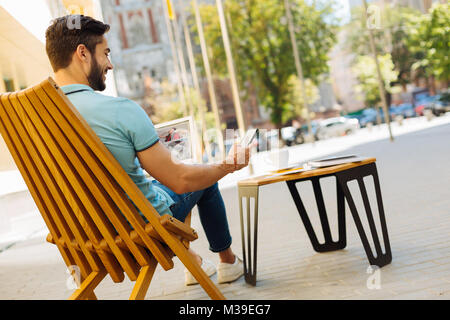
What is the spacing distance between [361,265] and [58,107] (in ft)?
6.86

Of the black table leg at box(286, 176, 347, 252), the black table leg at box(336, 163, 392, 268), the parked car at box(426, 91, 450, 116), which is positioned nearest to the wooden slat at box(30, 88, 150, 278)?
the black table leg at box(336, 163, 392, 268)

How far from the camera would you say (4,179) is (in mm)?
9305

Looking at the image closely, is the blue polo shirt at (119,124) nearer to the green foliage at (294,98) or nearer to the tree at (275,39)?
the tree at (275,39)

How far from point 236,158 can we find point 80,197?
0.70 m

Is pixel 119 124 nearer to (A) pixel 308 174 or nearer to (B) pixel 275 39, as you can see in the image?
(A) pixel 308 174

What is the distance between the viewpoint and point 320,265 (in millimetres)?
3746

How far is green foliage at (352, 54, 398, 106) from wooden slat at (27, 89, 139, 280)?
47926 millimetres

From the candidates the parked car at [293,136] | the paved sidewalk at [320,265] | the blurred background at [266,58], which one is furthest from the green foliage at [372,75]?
the paved sidewalk at [320,265]

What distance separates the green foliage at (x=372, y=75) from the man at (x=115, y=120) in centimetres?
4768

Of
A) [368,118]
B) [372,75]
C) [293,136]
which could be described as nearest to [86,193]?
[293,136]

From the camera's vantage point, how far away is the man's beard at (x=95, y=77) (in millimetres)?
2729
